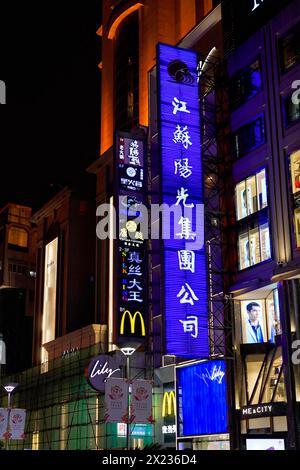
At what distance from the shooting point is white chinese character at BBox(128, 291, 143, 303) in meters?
29.3

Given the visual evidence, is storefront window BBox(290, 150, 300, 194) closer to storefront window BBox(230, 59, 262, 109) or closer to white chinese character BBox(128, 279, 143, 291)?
storefront window BBox(230, 59, 262, 109)

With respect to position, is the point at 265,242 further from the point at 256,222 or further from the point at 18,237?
the point at 18,237

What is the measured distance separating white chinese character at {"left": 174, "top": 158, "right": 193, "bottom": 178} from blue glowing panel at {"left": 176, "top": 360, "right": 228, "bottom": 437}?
8.55 metres

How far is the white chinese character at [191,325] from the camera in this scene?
2638 cm

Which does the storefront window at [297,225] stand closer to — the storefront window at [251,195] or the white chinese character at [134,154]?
the storefront window at [251,195]

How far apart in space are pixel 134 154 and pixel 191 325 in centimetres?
986

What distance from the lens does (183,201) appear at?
2762 centimetres

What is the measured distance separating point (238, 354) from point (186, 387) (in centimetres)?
505

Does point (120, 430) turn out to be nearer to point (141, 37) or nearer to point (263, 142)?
point (263, 142)

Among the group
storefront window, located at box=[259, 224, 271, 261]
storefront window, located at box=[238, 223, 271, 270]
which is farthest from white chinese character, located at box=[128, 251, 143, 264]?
storefront window, located at box=[259, 224, 271, 261]

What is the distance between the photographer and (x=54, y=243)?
48.8 meters

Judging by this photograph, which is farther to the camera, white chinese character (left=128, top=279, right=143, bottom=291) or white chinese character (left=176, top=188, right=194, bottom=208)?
white chinese character (left=128, top=279, right=143, bottom=291)

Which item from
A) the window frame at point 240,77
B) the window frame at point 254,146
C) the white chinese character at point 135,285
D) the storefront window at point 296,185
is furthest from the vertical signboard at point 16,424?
the window frame at point 240,77

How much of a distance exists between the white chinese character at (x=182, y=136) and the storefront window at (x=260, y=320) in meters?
7.63
